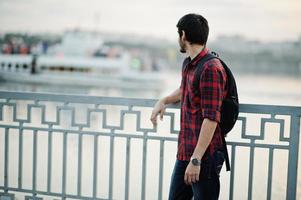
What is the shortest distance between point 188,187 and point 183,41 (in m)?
0.52

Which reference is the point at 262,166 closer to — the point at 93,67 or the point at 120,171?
the point at 120,171

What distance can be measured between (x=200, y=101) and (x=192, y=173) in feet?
0.78

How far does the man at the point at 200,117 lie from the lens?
→ 4.81 ft

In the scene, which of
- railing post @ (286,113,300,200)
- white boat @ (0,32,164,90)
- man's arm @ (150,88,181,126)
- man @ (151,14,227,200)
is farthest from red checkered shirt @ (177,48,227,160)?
white boat @ (0,32,164,90)

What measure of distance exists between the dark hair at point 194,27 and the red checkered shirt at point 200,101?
53 millimetres

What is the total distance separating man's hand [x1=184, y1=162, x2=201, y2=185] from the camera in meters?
1.49

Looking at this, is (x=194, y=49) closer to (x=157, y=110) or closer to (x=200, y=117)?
(x=200, y=117)

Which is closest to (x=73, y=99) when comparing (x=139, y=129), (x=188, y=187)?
(x=139, y=129)

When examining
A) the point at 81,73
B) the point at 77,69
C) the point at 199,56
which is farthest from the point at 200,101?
the point at 77,69

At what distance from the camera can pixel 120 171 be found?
464 cm

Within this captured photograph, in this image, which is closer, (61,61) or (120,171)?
(120,171)

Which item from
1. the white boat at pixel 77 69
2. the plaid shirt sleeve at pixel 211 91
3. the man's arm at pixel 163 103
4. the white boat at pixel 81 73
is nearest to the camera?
the plaid shirt sleeve at pixel 211 91

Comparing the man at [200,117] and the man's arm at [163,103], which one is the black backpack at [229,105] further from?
the man's arm at [163,103]

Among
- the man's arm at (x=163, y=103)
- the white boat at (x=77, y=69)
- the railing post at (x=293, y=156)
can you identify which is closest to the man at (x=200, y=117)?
the man's arm at (x=163, y=103)
